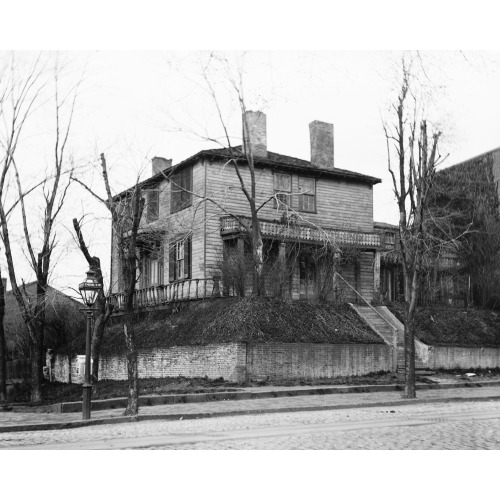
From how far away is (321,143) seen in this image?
2966 centimetres

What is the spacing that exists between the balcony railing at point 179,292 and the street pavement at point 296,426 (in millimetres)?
8007

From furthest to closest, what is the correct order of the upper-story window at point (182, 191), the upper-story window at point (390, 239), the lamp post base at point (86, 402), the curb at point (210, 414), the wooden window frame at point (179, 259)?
the upper-story window at point (390, 239) → the upper-story window at point (182, 191) → the wooden window frame at point (179, 259) → the lamp post base at point (86, 402) → the curb at point (210, 414)

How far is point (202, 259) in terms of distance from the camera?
1041 inches

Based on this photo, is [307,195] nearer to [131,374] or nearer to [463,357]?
[463,357]

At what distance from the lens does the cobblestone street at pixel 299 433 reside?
29.1 feet

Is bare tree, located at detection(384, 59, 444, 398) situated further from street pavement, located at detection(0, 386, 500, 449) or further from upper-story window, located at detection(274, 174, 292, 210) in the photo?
upper-story window, located at detection(274, 174, 292, 210)

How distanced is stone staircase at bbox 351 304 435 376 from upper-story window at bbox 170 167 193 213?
7.42 meters

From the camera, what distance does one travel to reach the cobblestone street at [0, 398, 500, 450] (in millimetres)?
8867

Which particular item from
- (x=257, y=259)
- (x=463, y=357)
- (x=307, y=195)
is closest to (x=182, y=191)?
(x=307, y=195)

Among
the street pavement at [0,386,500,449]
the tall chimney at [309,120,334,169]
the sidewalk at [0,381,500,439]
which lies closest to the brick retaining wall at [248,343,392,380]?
the sidewalk at [0,381,500,439]

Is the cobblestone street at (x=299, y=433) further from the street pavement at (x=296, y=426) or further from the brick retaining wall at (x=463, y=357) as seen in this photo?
the brick retaining wall at (x=463, y=357)

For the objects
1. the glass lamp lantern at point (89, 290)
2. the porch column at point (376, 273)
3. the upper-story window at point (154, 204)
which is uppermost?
the upper-story window at point (154, 204)

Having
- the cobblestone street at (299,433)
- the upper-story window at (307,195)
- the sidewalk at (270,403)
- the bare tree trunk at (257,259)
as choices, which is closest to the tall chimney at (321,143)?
the upper-story window at (307,195)

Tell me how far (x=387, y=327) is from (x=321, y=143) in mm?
9235
